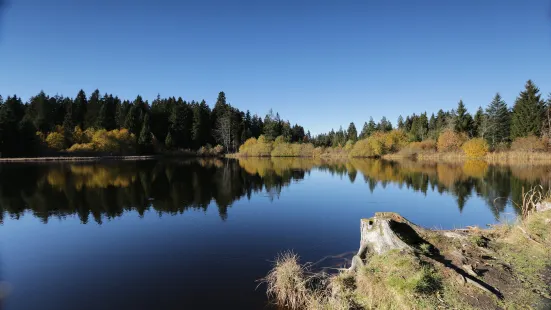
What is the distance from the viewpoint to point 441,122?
2968 inches

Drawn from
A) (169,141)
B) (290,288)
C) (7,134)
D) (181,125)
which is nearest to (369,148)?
(181,125)

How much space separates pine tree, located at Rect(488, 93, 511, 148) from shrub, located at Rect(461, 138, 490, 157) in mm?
7498

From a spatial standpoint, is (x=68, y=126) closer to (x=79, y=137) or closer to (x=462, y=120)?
(x=79, y=137)

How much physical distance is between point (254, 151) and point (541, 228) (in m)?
66.3

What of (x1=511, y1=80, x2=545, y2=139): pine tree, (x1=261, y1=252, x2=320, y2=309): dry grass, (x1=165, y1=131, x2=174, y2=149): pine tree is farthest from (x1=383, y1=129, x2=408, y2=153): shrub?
(x1=261, y1=252, x2=320, y2=309): dry grass

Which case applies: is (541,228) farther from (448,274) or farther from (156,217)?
(156,217)

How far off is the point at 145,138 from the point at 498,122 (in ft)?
221

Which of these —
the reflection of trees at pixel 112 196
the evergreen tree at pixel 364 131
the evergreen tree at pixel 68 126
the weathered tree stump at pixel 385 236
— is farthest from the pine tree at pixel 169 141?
the weathered tree stump at pixel 385 236

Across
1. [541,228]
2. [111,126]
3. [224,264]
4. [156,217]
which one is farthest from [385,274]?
[111,126]

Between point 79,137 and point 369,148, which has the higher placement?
point 79,137

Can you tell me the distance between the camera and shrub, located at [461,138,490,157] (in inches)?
1949

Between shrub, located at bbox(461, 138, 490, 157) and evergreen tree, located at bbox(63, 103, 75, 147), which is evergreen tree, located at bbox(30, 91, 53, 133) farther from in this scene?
shrub, located at bbox(461, 138, 490, 157)

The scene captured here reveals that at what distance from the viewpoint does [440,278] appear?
495 centimetres

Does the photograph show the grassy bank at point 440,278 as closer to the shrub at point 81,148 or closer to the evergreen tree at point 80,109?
the shrub at point 81,148
